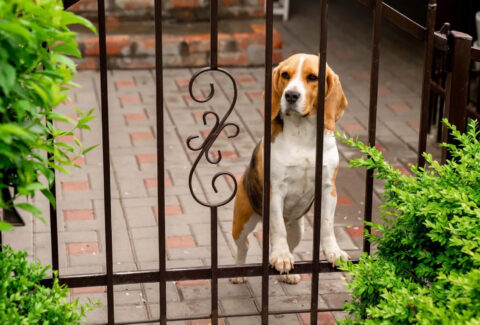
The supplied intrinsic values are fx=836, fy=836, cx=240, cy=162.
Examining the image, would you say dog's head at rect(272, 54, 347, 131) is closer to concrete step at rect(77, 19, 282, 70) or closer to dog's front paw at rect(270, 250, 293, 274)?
dog's front paw at rect(270, 250, 293, 274)

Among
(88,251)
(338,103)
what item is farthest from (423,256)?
(88,251)

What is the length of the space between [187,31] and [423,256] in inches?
250

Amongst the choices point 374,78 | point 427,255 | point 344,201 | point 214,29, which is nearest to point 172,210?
point 344,201

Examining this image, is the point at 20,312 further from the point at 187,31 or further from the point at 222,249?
the point at 187,31

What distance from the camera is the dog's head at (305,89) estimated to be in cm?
366

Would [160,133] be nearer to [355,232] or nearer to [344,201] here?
[355,232]

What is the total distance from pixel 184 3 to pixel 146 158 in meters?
3.55

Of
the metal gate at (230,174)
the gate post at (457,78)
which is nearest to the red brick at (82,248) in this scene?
the metal gate at (230,174)

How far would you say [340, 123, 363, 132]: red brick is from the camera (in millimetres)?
7000

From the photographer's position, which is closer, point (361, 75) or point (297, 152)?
point (297, 152)

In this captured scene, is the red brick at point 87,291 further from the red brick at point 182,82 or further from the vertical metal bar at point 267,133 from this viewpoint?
the red brick at point 182,82

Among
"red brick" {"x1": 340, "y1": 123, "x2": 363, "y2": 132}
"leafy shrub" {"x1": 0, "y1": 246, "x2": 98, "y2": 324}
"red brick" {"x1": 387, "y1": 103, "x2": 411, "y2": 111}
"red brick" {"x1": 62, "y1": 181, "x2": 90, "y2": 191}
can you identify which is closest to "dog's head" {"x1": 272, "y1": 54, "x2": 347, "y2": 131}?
"leafy shrub" {"x1": 0, "y1": 246, "x2": 98, "y2": 324}

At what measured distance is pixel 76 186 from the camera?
580cm

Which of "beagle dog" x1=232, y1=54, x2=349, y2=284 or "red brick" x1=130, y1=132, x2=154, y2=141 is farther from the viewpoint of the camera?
"red brick" x1=130, y1=132, x2=154, y2=141
